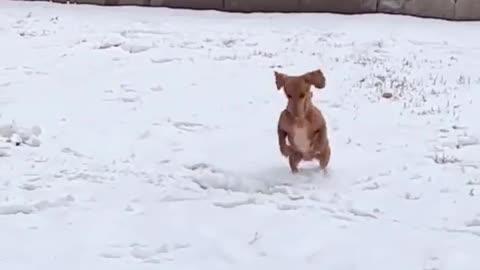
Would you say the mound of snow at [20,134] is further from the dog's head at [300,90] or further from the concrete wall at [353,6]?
the concrete wall at [353,6]

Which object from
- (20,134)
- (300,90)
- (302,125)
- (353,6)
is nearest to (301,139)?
(302,125)

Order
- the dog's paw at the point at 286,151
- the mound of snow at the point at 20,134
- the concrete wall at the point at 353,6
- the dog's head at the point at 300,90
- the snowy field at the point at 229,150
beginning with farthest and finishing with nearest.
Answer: the concrete wall at the point at 353,6
the mound of snow at the point at 20,134
the dog's paw at the point at 286,151
the dog's head at the point at 300,90
the snowy field at the point at 229,150

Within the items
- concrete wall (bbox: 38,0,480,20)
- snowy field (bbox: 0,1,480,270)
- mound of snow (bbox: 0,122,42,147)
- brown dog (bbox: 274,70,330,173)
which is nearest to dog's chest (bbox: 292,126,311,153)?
brown dog (bbox: 274,70,330,173)

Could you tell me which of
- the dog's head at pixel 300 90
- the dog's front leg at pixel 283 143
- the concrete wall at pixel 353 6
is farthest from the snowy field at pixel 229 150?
the concrete wall at pixel 353 6

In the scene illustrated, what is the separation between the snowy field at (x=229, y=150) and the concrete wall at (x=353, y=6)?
479mm

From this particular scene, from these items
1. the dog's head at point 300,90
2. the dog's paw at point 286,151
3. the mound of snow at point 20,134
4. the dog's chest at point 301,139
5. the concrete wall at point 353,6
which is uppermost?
the dog's head at point 300,90

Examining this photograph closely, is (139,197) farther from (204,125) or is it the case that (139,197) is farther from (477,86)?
(477,86)

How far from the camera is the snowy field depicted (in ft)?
13.1

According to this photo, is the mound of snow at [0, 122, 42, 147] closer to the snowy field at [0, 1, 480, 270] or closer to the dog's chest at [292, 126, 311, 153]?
the snowy field at [0, 1, 480, 270]

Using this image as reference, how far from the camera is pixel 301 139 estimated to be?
4.86 m

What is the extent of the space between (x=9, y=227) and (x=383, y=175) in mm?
1840

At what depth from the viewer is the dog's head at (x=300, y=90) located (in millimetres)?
4773

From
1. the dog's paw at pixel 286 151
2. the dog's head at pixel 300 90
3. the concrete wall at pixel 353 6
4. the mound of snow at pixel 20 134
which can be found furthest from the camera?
the concrete wall at pixel 353 6

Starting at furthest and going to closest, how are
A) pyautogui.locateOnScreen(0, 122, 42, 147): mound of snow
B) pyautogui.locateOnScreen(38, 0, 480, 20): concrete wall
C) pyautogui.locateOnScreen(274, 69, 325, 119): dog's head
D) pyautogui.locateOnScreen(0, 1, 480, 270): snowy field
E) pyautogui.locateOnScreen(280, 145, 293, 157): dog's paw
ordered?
1. pyautogui.locateOnScreen(38, 0, 480, 20): concrete wall
2. pyautogui.locateOnScreen(0, 122, 42, 147): mound of snow
3. pyautogui.locateOnScreen(280, 145, 293, 157): dog's paw
4. pyautogui.locateOnScreen(274, 69, 325, 119): dog's head
5. pyautogui.locateOnScreen(0, 1, 480, 270): snowy field
